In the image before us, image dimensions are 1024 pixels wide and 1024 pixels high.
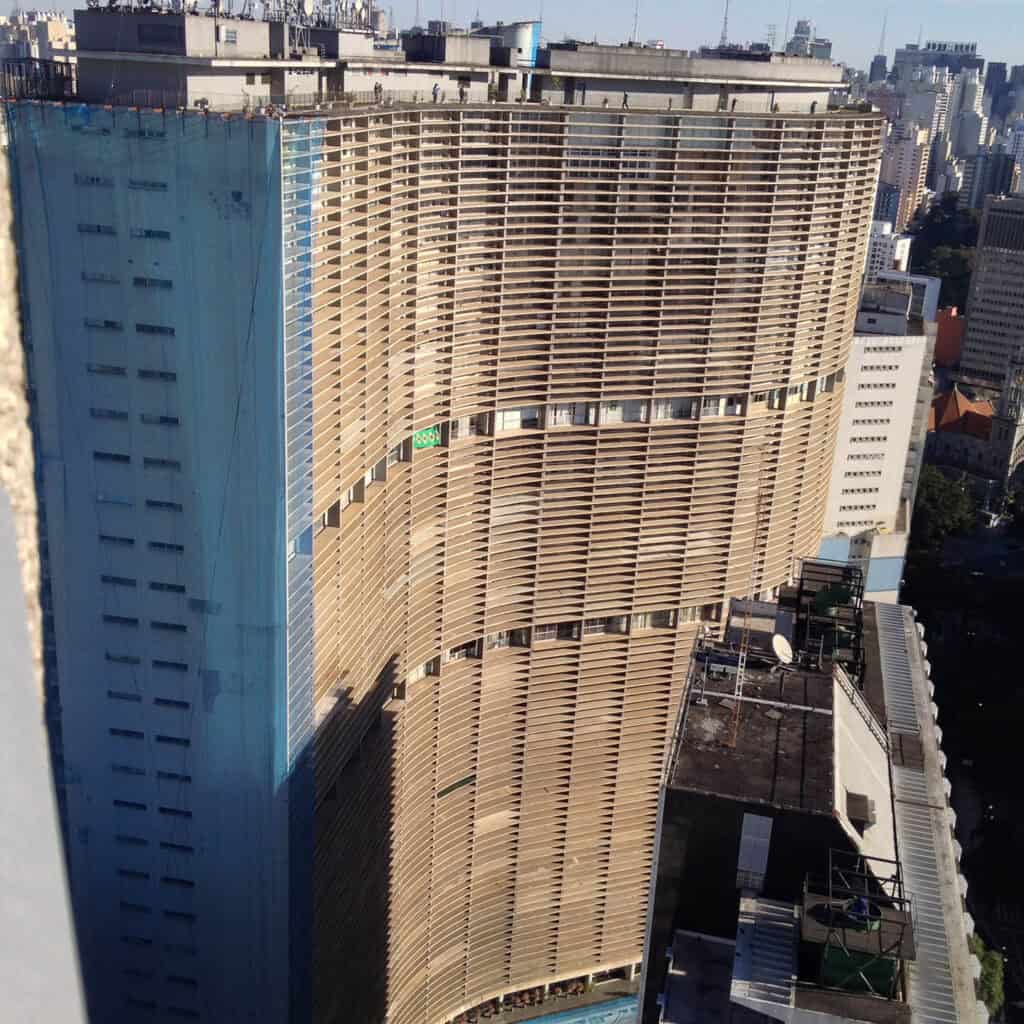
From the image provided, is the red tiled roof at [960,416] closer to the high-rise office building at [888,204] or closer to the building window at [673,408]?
the building window at [673,408]

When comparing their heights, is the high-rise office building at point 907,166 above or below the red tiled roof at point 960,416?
above

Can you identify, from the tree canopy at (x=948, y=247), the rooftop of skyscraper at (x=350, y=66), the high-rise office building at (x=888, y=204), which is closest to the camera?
the rooftop of skyscraper at (x=350, y=66)

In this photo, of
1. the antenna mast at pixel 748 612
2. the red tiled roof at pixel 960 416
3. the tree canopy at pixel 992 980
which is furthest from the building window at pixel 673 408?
the red tiled roof at pixel 960 416

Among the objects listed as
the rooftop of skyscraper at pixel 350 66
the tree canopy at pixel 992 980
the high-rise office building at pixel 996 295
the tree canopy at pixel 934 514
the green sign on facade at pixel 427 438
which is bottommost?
the tree canopy at pixel 992 980

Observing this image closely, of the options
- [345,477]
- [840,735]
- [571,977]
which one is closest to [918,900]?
[840,735]

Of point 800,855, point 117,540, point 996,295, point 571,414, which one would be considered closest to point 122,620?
point 117,540

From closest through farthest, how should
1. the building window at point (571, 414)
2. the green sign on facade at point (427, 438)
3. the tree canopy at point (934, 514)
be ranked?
the green sign on facade at point (427, 438) → the building window at point (571, 414) → the tree canopy at point (934, 514)

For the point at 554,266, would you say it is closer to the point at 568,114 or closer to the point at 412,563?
the point at 568,114
